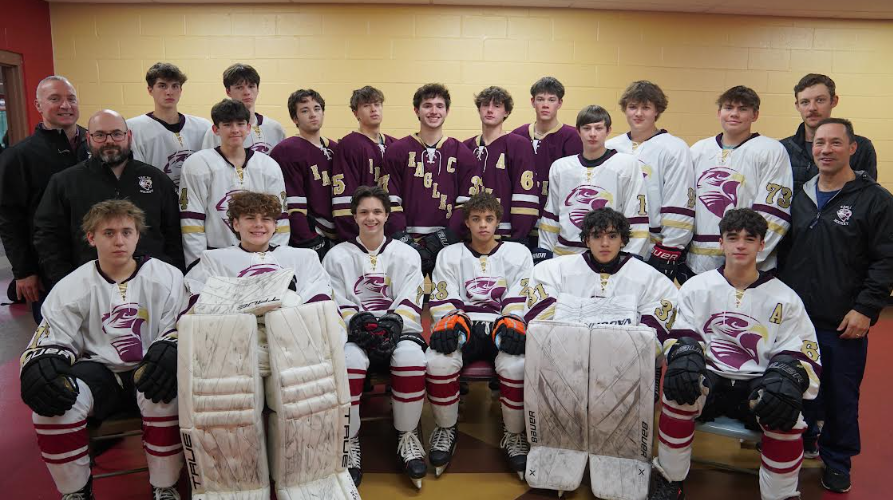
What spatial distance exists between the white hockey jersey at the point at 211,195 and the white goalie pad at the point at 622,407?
173 cm

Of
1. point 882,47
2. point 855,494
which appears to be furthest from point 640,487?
point 882,47

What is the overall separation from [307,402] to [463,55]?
3.95 m

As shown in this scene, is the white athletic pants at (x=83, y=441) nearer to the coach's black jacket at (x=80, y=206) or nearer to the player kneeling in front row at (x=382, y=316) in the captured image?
the player kneeling in front row at (x=382, y=316)

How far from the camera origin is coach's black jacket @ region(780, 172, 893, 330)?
97.7 inches

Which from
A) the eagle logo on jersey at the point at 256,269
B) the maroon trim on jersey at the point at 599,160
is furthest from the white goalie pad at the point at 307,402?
the maroon trim on jersey at the point at 599,160

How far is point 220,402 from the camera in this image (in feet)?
6.54

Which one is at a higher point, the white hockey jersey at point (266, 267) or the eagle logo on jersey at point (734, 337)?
the white hockey jersey at point (266, 267)

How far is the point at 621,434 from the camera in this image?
7.81 ft

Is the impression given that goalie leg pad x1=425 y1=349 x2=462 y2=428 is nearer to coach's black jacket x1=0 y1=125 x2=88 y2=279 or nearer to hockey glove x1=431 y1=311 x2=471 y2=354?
hockey glove x1=431 y1=311 x2=471 y2=354

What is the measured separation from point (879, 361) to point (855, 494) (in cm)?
217

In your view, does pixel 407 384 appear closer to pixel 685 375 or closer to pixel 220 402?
pixel 220 402

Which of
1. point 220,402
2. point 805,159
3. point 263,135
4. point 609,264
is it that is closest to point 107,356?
point 220,402

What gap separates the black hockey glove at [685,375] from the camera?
2186mm

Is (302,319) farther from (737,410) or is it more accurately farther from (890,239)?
(890,239)
